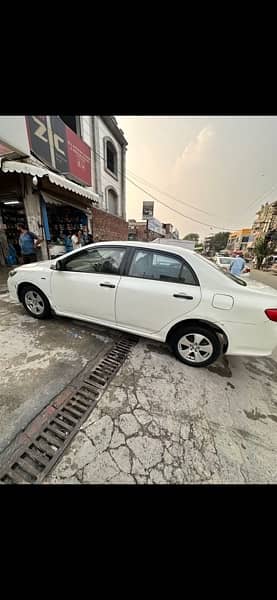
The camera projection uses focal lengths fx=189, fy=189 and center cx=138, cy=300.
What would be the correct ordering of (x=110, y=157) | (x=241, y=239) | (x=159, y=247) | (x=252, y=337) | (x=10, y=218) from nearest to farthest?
(x=252, y=337), (x=159, y=247), (x=10, y=218), (x=110, y=157), (x=241, y=239)

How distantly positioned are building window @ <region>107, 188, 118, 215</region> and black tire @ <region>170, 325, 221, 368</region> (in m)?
15.7

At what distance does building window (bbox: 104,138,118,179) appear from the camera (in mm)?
14039

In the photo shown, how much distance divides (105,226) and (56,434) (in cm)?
1115

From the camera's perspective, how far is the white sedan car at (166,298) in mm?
2088

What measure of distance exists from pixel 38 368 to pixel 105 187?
15.3 metres

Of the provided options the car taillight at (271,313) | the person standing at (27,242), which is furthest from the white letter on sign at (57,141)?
the car taillight at (271,313)

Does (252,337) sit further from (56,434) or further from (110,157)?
(110,157)

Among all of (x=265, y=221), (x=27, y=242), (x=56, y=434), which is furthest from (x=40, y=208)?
(x=265, y=221)

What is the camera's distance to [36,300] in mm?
3193

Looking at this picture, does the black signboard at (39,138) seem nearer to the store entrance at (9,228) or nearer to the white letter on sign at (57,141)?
the white letter on sign at (57,141)

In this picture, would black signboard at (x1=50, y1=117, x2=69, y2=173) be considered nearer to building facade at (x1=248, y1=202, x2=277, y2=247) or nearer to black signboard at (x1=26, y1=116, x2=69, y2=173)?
black signboard at (x1=26, y1=116, x2=69, y2=173)

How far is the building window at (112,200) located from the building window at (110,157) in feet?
4.23
